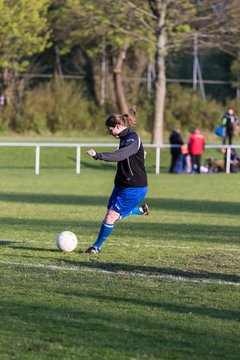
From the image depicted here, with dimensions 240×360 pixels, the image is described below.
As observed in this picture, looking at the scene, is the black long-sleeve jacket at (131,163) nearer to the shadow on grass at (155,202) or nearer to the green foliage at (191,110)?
the shadow on grass at (155,202)

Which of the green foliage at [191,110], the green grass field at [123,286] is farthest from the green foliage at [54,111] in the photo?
the green grass field at [123,286]

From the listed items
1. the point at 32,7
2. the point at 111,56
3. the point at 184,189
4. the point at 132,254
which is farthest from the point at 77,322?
the point at 111,56

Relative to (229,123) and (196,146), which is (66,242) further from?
(229,123)

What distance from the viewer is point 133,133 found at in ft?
39.0

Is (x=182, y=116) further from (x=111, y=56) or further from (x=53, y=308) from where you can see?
(x=53, y=308)

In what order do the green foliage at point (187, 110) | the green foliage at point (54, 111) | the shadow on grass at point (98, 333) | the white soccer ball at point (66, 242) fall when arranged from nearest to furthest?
1. the shadow on grass at point (98, 333)
2. the white soccer ball at point (66, 242)
3. the green foliage at point (54, 111)
4. the green foliage at point (187, 110)

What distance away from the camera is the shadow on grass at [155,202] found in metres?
20.8

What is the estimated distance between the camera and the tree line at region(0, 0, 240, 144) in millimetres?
42781

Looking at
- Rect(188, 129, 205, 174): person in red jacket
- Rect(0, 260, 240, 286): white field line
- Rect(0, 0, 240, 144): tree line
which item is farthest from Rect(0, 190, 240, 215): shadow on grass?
Rect(0, 0, 240, 144): tree line

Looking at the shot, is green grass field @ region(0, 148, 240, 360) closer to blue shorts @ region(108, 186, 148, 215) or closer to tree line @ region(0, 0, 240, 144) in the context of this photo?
blue shorts @ region(108, 186, 148, 215)

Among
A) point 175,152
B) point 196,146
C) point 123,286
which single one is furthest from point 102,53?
point 123,286

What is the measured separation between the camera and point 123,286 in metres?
9.59

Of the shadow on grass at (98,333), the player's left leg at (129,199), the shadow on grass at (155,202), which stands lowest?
the shadow on grass at (155,202)

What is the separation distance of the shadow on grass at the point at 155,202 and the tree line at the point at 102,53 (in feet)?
62.8
